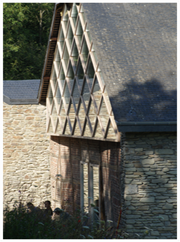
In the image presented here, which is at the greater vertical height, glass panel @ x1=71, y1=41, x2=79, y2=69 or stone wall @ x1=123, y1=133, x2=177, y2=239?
glass panel @ x1=71, y1=41, x2=79, y2=69

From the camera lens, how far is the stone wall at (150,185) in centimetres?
767

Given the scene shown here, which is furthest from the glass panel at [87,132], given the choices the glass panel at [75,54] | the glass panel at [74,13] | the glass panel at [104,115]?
the glass panel at [74,13]

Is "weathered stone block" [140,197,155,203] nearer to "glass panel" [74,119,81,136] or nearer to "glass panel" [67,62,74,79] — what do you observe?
"glass panel" [74,119,81,136]

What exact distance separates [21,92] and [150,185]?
28.0ft

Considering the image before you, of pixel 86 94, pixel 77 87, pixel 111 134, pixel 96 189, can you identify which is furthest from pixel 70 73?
pixel 96 189

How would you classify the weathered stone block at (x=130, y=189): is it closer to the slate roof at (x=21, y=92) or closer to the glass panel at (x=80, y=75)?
the glass panel at (x=80, y=75)

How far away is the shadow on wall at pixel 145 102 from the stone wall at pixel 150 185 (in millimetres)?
449

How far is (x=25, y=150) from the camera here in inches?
552

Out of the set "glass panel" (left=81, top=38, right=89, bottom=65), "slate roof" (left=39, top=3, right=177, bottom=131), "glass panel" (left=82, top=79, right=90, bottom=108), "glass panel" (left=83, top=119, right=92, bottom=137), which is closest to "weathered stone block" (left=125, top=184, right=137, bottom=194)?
"slate roof" (left=39, top=3, right=177, bottom=131)

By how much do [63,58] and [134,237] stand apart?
21.6ft

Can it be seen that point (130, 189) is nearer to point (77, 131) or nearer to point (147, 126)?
point (147, 126)

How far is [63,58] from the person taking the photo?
38.8 feet

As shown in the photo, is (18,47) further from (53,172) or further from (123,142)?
(123,142)

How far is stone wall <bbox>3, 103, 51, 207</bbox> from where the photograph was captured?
550 inches
